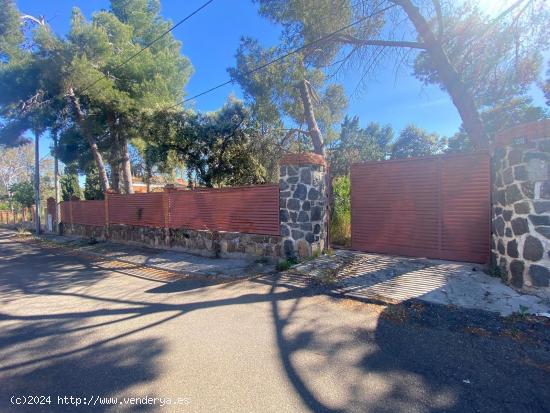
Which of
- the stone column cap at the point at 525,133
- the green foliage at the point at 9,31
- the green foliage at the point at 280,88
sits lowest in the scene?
the stone column cap at the point at 525,133

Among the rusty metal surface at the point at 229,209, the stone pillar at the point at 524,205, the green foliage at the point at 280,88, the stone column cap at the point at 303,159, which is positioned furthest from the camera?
the green foliage at the point at 280,88

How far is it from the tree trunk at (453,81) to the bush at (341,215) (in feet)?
11.6

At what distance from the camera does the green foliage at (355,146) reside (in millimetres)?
20125

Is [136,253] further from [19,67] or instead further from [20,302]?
[19,67]

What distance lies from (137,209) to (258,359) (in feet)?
34.0

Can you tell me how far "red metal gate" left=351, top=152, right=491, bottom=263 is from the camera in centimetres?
556

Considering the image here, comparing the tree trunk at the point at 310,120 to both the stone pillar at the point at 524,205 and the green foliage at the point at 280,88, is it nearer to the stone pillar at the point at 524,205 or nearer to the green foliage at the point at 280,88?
the green foliage at the point at 280,88

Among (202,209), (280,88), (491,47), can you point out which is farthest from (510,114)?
(202,209)

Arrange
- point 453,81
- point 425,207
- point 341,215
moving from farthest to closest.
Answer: point 341,215, point 453,81, point 425,207

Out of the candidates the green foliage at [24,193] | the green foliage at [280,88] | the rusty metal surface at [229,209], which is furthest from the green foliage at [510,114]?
the green foliage at [24,193]

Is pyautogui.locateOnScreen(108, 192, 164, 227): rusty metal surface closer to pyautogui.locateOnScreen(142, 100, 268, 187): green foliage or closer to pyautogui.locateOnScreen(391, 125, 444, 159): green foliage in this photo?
pyautogui.locateOnScreen(142, 100, 268, 187): green foliage

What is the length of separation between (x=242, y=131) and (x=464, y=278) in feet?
38.1

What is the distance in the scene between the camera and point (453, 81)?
8.25m

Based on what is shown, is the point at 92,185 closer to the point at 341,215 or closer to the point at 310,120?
the point at 310,120
